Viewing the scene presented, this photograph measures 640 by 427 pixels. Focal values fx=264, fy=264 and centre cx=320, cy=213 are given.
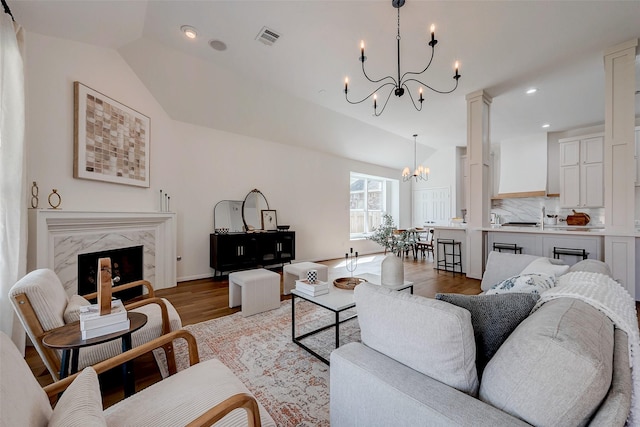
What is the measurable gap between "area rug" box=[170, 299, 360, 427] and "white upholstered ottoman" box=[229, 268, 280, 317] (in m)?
0.09

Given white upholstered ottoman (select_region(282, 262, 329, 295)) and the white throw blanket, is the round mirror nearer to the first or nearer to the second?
white upholstered ottoman (select_region(282, 262, 329, 295))

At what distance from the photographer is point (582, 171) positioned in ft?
18.6

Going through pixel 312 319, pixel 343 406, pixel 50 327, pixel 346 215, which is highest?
pixel 346 215

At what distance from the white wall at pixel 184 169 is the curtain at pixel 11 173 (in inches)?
15.1

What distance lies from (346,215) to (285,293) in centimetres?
356

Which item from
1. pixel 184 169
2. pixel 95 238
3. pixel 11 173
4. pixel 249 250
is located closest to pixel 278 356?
pixel 11 173

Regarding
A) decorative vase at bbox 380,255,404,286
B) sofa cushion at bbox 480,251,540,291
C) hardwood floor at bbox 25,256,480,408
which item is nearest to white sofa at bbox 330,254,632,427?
decorative vase at bbox 380,255,404,286

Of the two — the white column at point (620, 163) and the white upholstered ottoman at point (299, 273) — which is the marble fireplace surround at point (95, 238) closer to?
the white upholstered ottoman at point (299, 273)

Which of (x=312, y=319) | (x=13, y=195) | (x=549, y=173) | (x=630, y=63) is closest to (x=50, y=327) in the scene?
(x=13, y=195)

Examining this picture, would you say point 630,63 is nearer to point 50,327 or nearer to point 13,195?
point 50,327

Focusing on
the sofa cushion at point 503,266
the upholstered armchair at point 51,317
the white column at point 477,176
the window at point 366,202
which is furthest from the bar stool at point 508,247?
the upholstered armchair at point 51,317

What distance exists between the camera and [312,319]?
2.86 metres

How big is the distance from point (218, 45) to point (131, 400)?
3.55 m

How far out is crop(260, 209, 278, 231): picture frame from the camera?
5.21 m
